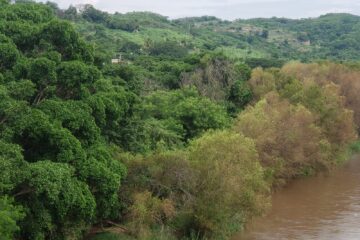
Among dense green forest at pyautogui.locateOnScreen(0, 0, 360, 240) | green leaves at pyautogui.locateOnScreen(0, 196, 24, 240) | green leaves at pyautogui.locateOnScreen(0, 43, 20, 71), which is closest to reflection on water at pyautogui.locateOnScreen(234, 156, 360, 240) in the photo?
dense green forest at pyautogui.locateOnScreen(0, 0, 360, 240)

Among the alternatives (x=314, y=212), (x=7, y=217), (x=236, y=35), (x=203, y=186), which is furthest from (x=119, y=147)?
(x=236, y=35)

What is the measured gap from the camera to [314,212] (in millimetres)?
32344

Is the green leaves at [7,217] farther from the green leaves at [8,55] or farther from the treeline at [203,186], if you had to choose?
the treeline at [203,186]

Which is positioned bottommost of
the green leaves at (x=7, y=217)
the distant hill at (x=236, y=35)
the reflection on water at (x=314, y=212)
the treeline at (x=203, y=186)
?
the reflection on water at (x=314, y=212)

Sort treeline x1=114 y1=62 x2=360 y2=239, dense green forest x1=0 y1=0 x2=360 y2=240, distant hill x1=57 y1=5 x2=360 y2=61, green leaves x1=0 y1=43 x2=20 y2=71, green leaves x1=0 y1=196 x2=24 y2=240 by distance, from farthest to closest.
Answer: distant hill x1=57 y1=5 x2=360 y2=61 → treeline x1=114 y1=62 x2=360 y2=239 → green leaves x1=0 y1=43 x2=20 y2=71 → dense green forest x1=0 y1=0 x2=360 y2=240 → green leaves x1=0 y1=196 x2=24 y2=240

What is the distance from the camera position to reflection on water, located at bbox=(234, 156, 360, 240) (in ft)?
91.5

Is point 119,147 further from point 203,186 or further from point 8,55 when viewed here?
point 8,55

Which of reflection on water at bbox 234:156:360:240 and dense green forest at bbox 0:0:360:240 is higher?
dense green forest at bbox 0:0:360:240

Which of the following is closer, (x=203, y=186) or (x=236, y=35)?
(x=203, y=186)

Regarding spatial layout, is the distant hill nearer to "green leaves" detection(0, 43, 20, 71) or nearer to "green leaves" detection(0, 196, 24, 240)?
"green leaves" detection(0, 43, 20, 71)

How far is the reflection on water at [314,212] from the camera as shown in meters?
27.9

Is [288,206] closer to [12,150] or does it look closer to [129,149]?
[129,149]

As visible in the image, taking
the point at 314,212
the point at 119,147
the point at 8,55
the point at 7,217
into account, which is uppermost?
the point at 8,55

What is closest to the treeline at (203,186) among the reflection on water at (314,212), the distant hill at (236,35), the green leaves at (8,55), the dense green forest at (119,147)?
the dense green forest at (119,147)
